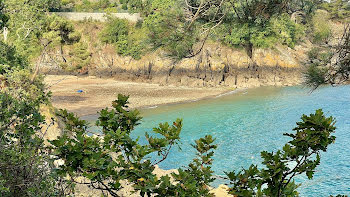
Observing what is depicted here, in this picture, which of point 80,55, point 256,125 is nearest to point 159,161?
point 256,125

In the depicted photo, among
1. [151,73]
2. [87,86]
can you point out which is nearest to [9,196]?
[87,86]

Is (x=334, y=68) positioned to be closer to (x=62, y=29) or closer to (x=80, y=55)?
(x=62, y=29)

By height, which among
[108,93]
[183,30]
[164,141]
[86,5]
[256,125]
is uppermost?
[183,30]

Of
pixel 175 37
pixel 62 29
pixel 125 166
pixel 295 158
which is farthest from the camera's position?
pixel 62 29

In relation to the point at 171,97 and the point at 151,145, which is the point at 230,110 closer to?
the point at 171,97

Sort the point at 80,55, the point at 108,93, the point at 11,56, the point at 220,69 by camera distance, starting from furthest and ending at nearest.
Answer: the point at 80,55
the point at 220,69
the point at 108,93
the point at 11,56

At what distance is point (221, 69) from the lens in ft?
117

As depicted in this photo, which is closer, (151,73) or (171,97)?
(171,97)

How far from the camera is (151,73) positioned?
119ft

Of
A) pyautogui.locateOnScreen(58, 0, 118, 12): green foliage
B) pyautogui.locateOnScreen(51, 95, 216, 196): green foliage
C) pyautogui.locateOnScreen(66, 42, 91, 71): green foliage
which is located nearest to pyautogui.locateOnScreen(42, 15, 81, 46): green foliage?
pyautogui.locateOnScreen(66, 42, 91, 71): green foliage

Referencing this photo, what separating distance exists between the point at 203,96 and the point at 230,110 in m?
5.93

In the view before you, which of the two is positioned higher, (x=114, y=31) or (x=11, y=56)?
(x=11, y=56)

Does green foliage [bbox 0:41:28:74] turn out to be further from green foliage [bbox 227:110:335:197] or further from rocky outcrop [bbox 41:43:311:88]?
rocky outcrop [bbox 41:43:311:88]

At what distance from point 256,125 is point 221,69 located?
51.8 ft
